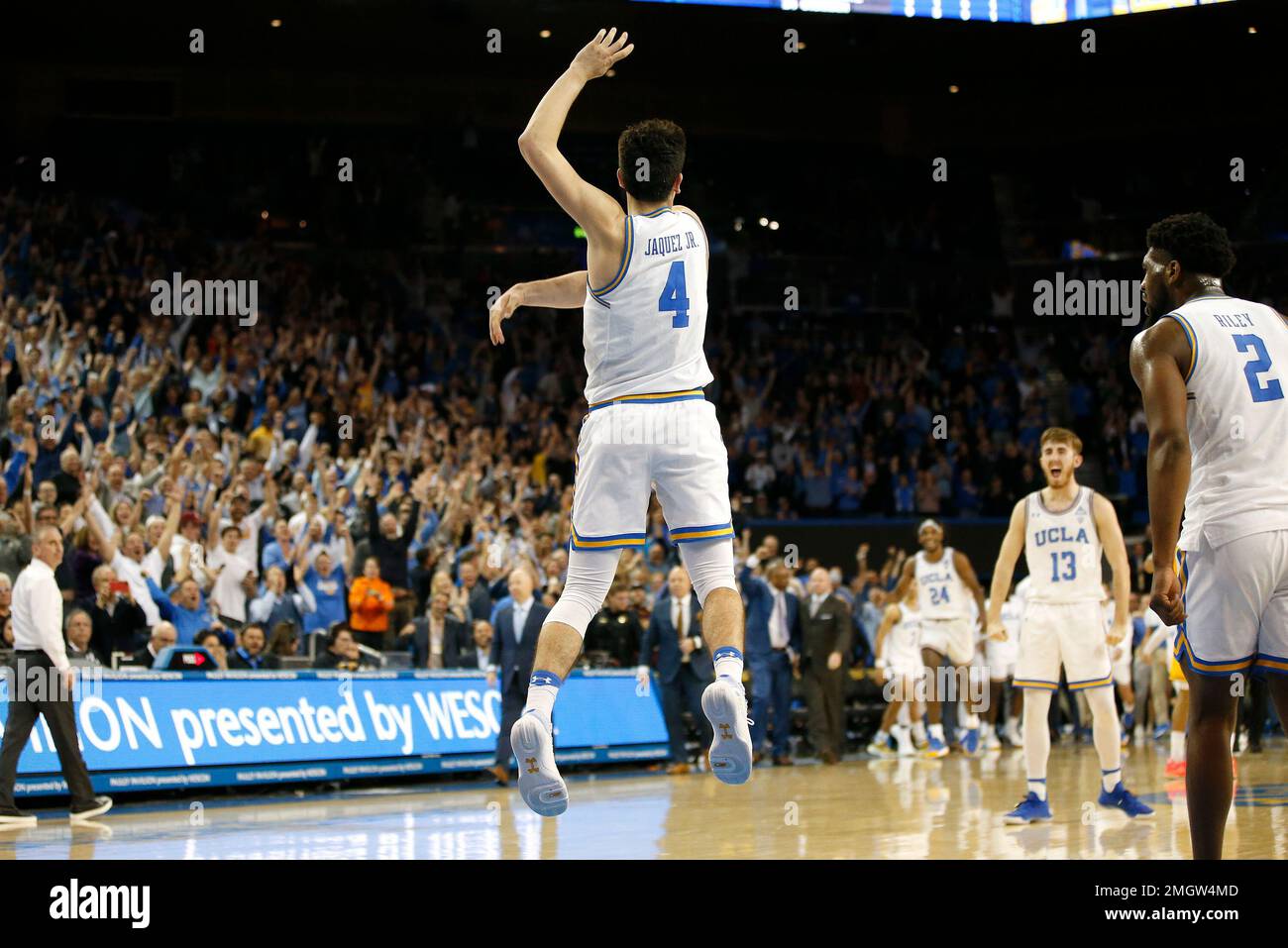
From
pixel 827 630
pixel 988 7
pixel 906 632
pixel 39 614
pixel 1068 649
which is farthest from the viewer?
pixel 988 7

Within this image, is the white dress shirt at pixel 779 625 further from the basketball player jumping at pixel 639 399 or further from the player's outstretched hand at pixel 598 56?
the player's outstretched hand at pixel 598 56

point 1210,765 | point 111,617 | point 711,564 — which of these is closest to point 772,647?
point 111,617

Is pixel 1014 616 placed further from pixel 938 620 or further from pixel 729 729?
pixel 729 729

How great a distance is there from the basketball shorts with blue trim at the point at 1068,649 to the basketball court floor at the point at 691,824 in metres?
1.00

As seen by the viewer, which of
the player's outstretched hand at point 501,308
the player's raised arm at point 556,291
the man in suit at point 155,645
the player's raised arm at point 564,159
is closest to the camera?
the player's raised arm at point 564,159

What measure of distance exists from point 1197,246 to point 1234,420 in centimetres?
78

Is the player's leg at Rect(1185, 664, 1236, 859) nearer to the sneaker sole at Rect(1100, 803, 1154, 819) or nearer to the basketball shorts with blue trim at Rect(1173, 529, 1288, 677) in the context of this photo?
the basketball shorts with blue trim at Rect(1173, 529, 1288, 677)

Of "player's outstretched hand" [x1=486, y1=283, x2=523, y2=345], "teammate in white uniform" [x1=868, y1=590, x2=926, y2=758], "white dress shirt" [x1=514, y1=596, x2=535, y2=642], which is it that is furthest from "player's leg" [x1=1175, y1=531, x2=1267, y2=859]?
"teammate in white uniform" [x1=868, y1=590, x2=926, y2=758]

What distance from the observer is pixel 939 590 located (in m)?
17.5

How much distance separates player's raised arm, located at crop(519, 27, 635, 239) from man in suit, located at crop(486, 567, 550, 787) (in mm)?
8554

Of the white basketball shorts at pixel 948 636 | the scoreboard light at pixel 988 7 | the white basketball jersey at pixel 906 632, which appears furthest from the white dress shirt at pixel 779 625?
the scoreboard light at pixel 988 7

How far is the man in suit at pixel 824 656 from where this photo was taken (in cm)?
1753

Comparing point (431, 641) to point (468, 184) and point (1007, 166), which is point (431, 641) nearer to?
point (468, 184)
